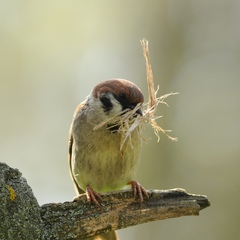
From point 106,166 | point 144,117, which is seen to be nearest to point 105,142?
point 106,166

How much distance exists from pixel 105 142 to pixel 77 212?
65.1 inches

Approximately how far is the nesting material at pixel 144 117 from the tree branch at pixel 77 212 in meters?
0.44

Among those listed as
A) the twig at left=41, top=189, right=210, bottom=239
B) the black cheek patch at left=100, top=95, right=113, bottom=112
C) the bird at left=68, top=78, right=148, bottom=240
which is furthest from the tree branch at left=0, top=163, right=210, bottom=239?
the black cheek patch at left=100, top=95, right=113, bottom=112

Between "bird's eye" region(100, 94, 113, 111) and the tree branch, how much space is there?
1.16 meters

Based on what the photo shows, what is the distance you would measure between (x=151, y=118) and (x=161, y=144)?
5405 millimetres

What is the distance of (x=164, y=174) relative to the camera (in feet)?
32.2

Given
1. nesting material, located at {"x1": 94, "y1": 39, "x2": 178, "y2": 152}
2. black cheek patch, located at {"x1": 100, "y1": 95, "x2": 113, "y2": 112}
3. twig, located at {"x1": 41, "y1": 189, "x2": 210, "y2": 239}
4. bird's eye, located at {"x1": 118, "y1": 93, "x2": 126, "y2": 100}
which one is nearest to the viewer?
twig, located at {"x1": 41, "y1": 189, "x2": 210, "y2": 239}

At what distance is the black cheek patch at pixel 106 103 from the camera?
5.39 meters

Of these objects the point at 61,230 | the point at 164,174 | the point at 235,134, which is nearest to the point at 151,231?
the point at 164,174

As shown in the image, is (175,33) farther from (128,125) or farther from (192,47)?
(128,125)

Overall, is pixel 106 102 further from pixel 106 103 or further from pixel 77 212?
pixel 77 212

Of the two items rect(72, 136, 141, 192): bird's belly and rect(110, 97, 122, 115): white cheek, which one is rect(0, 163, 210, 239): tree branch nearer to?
rect(110, 97, 122, 115): white cheek

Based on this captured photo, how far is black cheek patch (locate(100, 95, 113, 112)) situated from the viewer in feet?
17.7

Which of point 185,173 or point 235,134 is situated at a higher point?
point 235,134
